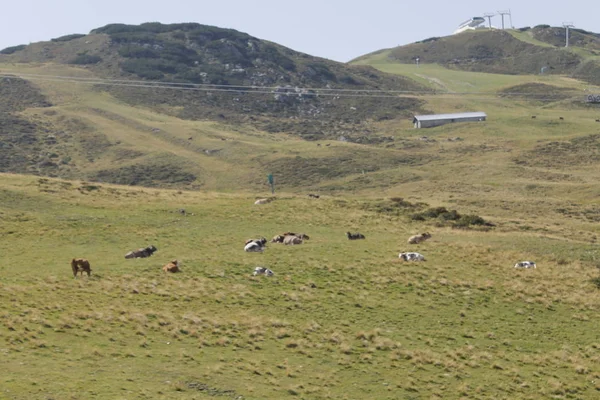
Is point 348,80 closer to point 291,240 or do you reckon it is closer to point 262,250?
point 291,240

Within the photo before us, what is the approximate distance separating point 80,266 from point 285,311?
10819 millimetres

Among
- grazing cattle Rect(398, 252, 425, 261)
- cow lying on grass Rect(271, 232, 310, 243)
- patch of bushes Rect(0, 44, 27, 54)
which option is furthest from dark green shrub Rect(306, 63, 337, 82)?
grazing cattle Rect(398, 252, 425, 261)

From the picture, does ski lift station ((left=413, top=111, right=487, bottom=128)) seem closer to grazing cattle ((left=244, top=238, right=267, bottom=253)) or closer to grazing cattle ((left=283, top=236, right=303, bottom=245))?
grazing cattle ((left=283, top=236, right=303, bottom=245))

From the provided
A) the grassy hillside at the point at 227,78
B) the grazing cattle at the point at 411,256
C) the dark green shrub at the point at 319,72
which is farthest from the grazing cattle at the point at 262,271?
the dark green shrub at the point at 319,72

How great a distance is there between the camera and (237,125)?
5591 inches

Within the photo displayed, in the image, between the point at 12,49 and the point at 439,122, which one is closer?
the point at 439,122

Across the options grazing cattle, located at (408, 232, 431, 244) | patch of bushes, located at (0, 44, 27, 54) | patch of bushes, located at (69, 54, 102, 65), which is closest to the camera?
grazing cattle, located at (408, 232, 431, 244)

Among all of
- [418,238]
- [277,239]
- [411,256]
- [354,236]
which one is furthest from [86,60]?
[411,256]

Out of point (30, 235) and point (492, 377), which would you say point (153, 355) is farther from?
point (30, 235)

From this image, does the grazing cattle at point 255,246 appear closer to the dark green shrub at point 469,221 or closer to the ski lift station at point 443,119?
the dark green shrub at point 469,221

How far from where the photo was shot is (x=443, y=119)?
145 m

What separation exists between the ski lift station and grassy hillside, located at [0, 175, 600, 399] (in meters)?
89.4

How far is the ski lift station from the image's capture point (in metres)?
144

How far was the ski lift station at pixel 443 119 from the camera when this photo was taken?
14412cm
